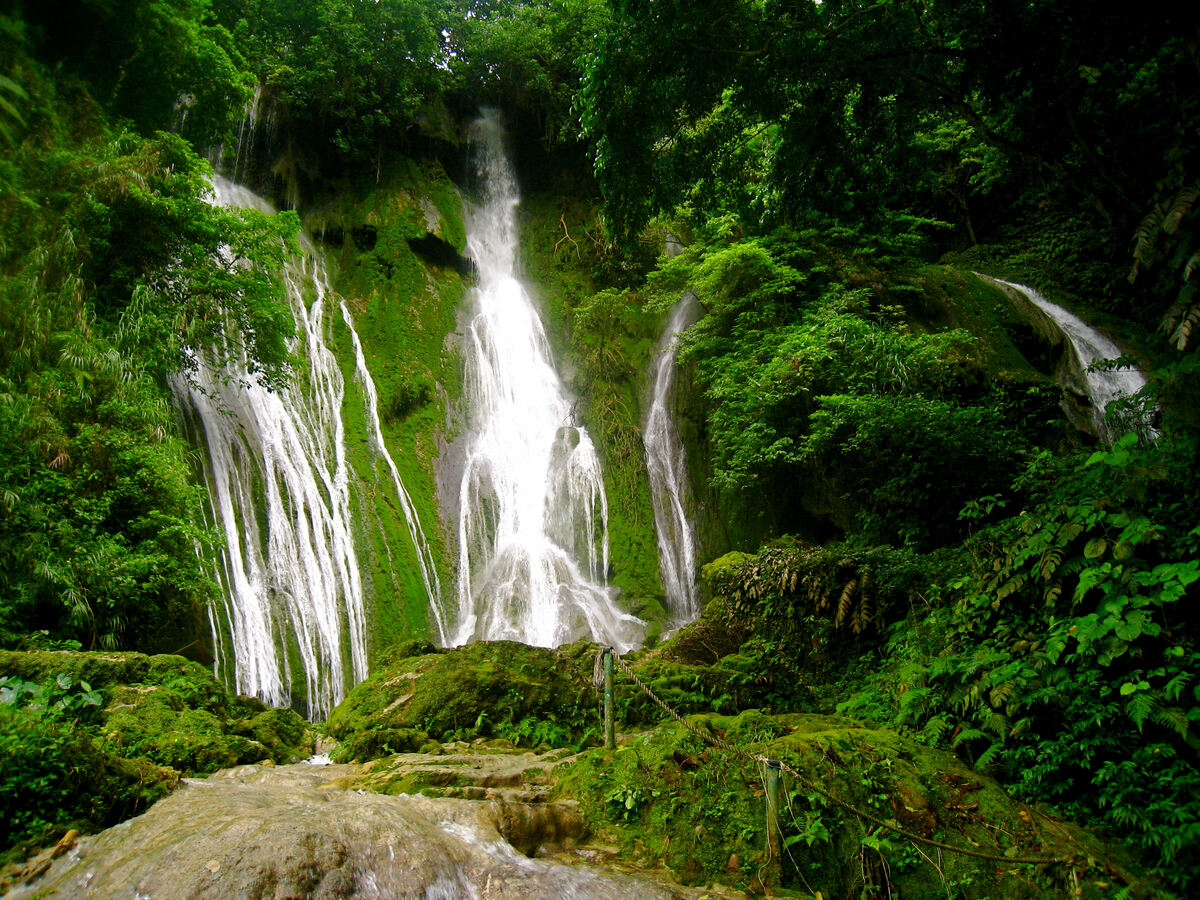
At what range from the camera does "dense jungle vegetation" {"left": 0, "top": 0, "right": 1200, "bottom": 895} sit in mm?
3305

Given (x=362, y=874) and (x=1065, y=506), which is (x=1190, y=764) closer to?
(x=1065, y=506)

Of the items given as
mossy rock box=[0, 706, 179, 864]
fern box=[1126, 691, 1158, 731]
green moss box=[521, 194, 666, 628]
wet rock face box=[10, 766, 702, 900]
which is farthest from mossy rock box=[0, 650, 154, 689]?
green moss box=[521, 194, 666, 628]

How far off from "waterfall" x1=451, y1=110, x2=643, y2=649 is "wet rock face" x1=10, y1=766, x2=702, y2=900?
25.9ft

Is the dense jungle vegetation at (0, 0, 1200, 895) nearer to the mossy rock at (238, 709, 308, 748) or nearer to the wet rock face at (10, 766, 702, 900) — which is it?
the wet rock face at (10, 766, 702, 900)

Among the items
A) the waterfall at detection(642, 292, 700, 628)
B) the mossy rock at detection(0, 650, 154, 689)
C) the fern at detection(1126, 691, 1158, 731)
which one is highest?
the waterfall at detection(642, 292, 700, 628)

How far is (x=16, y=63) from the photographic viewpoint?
745cm

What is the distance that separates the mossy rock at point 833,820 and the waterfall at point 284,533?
664cm

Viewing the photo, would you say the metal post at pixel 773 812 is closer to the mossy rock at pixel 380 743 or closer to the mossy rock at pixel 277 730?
the mossy rock at pixel 380 743

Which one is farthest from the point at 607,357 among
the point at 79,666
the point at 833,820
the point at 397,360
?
the point at 833,820

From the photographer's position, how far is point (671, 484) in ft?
45.6

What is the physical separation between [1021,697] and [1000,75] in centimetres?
440

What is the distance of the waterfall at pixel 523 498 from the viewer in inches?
448

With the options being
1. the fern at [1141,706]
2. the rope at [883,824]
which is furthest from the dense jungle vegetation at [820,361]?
the rope at [883,824]

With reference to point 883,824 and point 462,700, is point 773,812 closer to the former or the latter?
point 883,824
